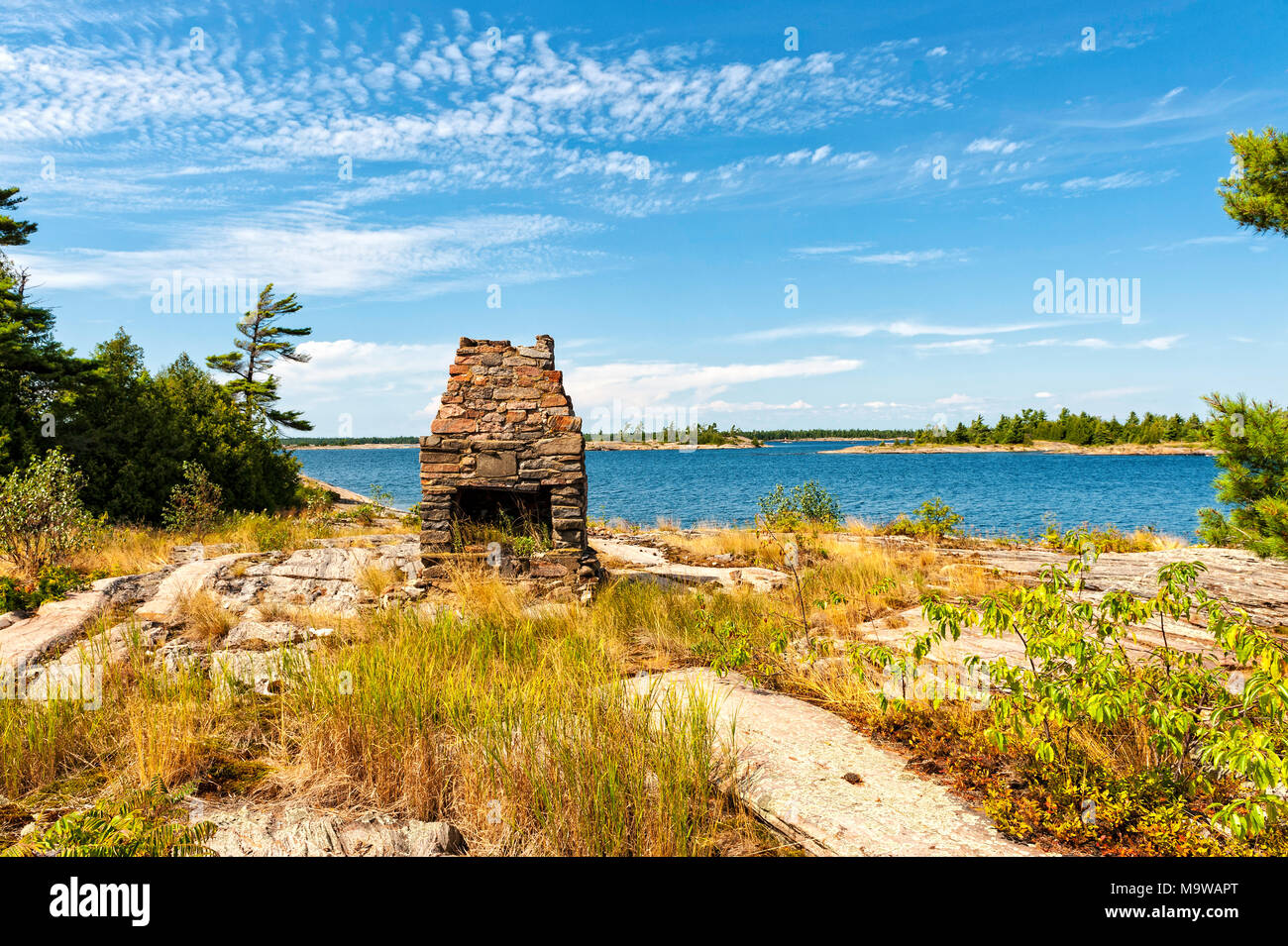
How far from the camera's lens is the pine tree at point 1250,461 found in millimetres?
8500

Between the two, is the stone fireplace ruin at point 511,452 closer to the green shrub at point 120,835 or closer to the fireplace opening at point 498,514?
the fireplace opening at point 498,514

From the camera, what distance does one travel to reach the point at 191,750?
4.30m

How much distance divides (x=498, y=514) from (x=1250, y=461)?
1239 cm

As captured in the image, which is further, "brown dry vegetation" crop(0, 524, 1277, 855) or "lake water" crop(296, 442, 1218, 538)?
"lake water" crop(296, 442, 1218, 538)

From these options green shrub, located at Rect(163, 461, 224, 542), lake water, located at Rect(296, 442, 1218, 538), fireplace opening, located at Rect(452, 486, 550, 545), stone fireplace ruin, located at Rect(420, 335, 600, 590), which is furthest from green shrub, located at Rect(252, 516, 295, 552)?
lake water, located at Rect(296, 442, 1218, 538)

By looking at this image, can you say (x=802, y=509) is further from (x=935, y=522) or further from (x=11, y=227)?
(x=11, y=227)

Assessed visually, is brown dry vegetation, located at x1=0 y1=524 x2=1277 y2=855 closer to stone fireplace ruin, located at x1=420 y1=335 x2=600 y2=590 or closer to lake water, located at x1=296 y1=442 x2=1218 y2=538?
stone fireplace ruin, located at x1=420 y1=335 x2=600 y2=590

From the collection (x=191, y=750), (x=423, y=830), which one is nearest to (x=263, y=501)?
(x=191, y=750)

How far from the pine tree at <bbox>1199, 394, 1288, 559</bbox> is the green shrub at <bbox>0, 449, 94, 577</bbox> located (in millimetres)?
17664

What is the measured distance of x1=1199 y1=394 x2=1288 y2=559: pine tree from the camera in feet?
27.9

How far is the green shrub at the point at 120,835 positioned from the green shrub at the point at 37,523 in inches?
334

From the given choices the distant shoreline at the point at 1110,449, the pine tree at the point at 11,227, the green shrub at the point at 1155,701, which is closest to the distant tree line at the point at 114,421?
the pine tree at the point at 11,227

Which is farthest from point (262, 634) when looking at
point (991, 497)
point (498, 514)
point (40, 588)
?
point (991, 497)

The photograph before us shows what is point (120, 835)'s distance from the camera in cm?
312
